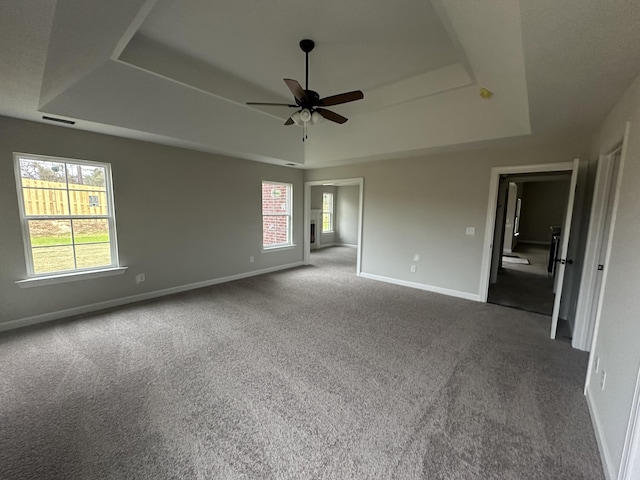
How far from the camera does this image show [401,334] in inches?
122

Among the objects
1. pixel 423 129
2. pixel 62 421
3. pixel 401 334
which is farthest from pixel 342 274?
pixel 62 421

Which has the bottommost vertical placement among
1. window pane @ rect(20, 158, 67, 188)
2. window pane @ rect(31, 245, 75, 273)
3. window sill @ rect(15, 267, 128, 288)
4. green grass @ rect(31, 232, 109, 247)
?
window sill @ rect(15, 267, 128, 288)

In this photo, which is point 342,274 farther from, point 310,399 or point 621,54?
point 621,54

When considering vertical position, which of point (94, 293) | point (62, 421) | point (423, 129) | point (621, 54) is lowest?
point (62, 421)

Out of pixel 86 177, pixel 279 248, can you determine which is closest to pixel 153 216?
pixel 86 177

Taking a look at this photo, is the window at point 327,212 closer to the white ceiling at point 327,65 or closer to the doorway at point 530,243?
the white ceiling at point 327,65

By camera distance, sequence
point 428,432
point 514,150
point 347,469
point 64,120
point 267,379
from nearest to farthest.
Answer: point 347,469 → point 428,432 → point 267,379 → point 64,120 → point 514,150

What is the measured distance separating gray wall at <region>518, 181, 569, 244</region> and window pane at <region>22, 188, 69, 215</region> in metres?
14.0

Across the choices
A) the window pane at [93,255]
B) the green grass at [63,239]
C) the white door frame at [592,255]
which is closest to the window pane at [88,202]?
the green grass at [63,239]

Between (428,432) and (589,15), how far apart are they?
247cm

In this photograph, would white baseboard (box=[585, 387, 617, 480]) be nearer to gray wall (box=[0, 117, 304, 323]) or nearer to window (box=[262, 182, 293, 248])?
gray wall (box=[0, 117, 304, 323])

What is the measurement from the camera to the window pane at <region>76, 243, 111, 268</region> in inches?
140

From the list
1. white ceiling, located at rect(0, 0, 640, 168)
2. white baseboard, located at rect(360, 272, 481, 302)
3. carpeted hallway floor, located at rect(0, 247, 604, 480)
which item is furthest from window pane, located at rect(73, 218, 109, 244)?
white baseboard, located at rect(360, 272, 481, 302)

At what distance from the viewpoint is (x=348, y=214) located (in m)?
9.73
